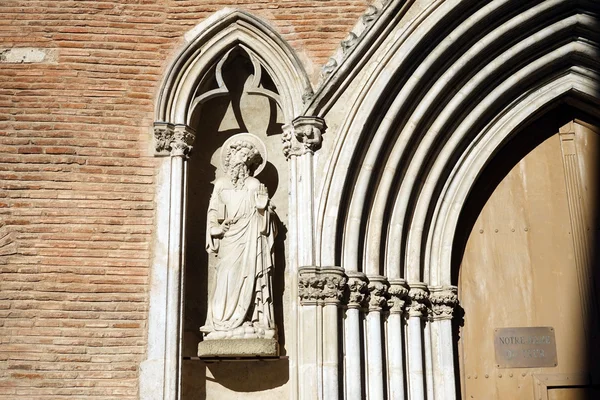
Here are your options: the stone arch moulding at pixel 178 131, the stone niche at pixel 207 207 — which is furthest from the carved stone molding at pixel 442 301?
the stone arch moulding at pixel 178 131

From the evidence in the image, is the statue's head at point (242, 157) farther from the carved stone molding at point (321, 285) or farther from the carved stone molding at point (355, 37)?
the carved stone molding at point (321, 285)

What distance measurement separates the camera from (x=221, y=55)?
7.96 meters

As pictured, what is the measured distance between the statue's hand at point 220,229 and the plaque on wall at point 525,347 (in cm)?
268

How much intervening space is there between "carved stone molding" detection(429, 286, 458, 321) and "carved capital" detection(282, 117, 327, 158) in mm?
1679

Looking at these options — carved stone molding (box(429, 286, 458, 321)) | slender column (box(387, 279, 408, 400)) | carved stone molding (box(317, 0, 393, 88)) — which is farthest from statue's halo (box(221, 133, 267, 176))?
carved stone molding (box(429, 286, 458, 321))

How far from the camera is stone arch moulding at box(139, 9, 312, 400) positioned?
7.12 meters

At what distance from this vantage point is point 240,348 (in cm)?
705

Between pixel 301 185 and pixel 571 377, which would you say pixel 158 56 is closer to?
pixel 301 185

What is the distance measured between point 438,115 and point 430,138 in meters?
0.25

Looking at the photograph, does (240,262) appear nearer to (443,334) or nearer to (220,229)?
(220,229)

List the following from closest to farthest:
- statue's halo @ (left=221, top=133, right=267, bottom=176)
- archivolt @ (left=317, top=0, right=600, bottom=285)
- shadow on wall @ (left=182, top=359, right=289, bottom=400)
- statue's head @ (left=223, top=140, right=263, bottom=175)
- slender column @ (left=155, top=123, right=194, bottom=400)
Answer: slender column @ (left=155, top=123, right=194, bottom=400)
shadow on wall @ (left=182, top=359, right=289, bottom=400)
archivolt @ (left=317, top=0, right=600, bottom=285)
statue's head @ (left=223, top=140, right=263, bottom=175)
statue's halo @ (left=221, top=133, right=267, bottom=176)

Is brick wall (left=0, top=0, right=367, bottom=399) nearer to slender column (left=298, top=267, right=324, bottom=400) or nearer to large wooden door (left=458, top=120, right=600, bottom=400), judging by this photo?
slender column (left=298, top=267, right=324, bottom=400)

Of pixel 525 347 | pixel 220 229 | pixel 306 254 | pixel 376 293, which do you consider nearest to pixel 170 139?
pixel 220 229

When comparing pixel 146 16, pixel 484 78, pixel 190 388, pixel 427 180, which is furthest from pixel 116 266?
pixel 484 78
